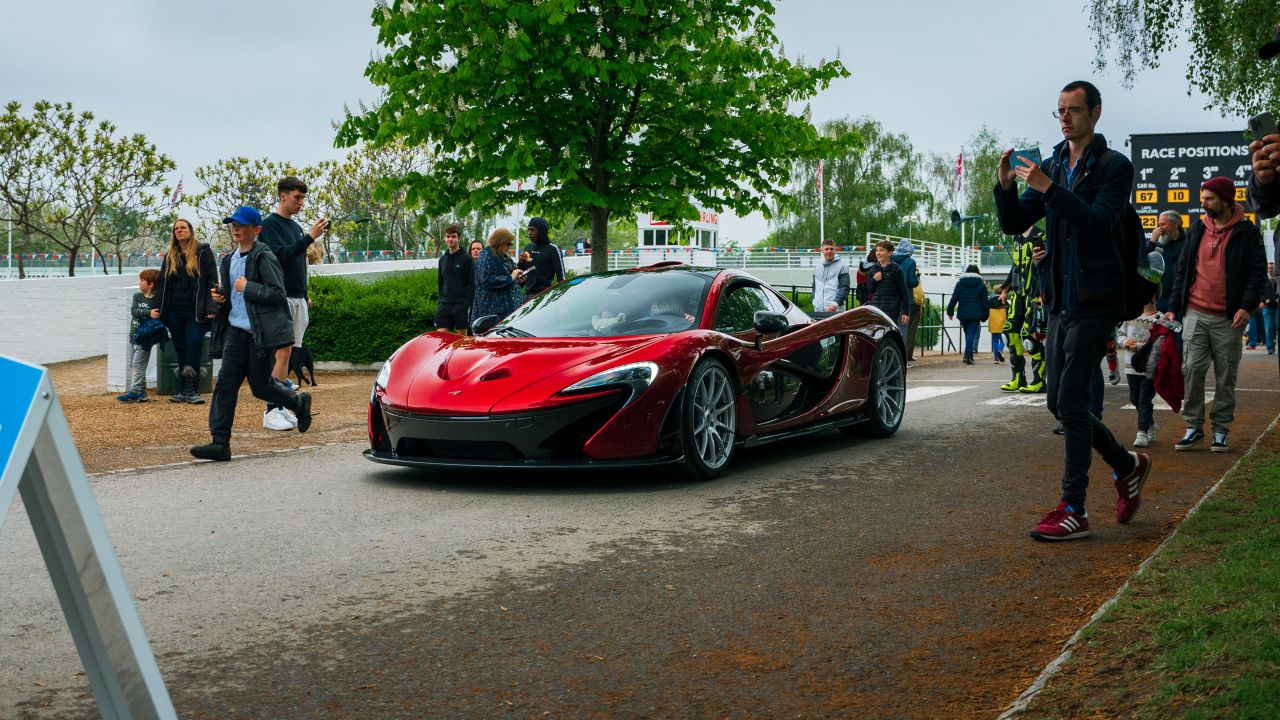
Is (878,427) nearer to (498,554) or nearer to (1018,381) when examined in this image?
(498,554)

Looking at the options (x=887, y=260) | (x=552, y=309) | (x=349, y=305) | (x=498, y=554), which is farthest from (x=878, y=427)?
(x=349, y=305)

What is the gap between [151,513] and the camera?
643 centimetres

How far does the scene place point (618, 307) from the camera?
8.20 m

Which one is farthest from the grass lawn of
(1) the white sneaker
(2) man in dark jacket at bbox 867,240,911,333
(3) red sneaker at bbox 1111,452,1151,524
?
(2) man in dark jacket at bbox 867,240,911,333

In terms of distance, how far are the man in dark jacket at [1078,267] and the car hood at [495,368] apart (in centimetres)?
246

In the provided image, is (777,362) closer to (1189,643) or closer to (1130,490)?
(1130,490)

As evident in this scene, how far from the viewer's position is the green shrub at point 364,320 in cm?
1858

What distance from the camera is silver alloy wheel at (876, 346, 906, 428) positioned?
31.3 ft

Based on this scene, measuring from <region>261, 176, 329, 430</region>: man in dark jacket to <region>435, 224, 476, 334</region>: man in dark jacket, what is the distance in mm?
3474

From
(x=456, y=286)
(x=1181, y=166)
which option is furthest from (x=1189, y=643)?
(x=1181, y=166)

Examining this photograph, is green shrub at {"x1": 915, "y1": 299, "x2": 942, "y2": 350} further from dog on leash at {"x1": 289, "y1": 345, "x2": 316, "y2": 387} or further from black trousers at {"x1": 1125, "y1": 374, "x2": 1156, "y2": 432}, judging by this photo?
black trousers at {"x1": 1125, "y1": 374, "x2": 1156, "y2": 432}

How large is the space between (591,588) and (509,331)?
3.64 m

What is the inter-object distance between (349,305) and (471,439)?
12301 mm

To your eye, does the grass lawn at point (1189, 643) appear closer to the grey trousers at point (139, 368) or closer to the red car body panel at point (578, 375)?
the red car body panel at point (578, 375)
